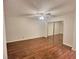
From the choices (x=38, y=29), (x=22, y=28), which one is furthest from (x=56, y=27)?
(x=22, y=28)

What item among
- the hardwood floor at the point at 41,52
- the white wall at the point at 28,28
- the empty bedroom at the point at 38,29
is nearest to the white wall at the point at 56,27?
the empty bedroom at the point at 38,29

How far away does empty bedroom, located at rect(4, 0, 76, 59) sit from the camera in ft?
9.93

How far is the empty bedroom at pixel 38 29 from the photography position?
3.03m

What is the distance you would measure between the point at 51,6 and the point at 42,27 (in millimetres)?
3275

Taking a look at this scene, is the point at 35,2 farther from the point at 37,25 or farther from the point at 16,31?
the point at 37,25

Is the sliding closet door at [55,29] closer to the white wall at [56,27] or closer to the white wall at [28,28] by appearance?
the white wall at [56,27]

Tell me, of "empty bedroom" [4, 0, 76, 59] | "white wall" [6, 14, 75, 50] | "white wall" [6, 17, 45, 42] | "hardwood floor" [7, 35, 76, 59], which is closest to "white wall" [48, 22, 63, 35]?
Result: "empty bedroom" [4, 0, 76, 59]

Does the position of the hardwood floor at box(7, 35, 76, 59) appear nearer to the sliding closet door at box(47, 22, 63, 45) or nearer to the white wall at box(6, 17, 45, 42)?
the white wall at box(6, 17, 45, 42)

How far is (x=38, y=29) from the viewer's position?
234 inches

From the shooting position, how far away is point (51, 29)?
259 inches

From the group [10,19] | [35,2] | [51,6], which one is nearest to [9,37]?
[10,19]

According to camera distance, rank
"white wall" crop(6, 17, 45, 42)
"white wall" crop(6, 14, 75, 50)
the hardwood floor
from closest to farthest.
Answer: the hardwood floor < "white wall" crop(6, 14, 75, 50) < "white wall" crop(6, 17, 45, 42)

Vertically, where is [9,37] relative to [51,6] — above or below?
below

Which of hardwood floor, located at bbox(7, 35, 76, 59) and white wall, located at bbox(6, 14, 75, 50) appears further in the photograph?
white wall, located at bbox(6, 14, 75, 50)
